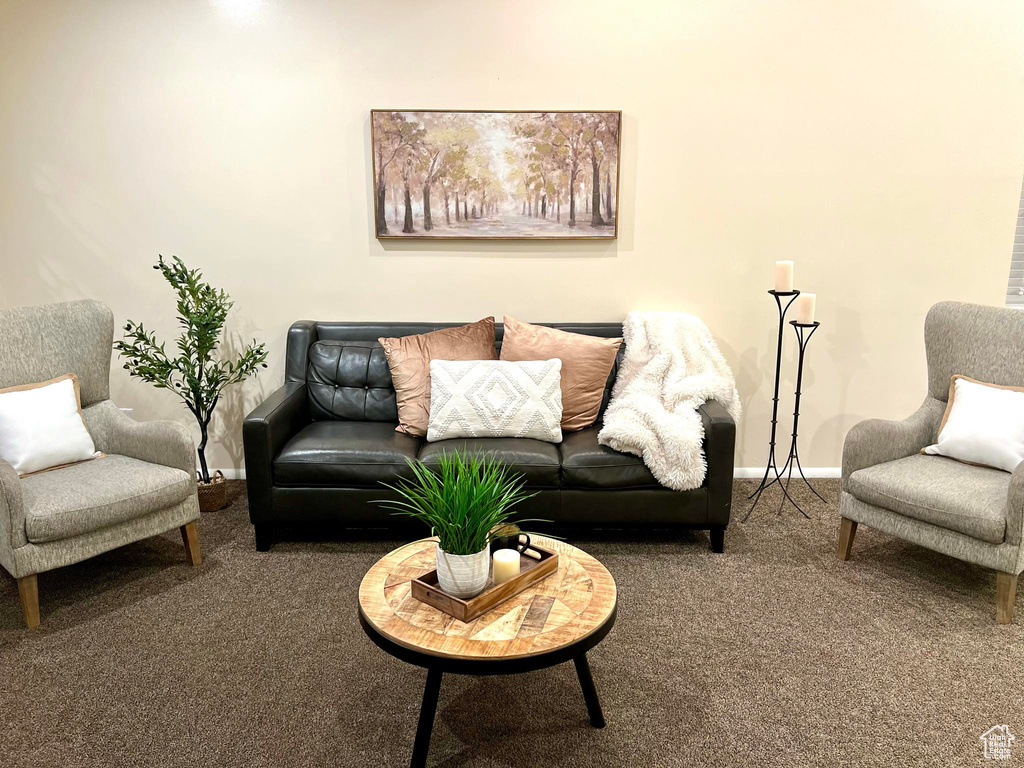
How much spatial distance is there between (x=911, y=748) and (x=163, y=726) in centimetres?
206

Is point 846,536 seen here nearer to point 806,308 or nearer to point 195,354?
point 806,308

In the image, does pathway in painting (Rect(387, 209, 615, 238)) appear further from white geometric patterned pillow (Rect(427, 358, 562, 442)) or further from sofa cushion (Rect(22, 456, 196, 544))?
sofa cushion (Rect(22, 456, 196, 544))

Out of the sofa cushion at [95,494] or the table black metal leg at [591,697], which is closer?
the table black metal leg at [591,697]

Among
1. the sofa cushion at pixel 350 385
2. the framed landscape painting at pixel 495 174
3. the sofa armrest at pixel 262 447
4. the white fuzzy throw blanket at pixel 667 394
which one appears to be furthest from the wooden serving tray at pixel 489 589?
the framed landscape painting at pixel 495 174

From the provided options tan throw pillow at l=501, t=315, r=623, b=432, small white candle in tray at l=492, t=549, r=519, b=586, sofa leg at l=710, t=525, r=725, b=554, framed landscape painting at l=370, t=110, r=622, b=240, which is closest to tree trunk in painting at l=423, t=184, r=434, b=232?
framed landscape painting at l=370, t=110, r=622, b=240

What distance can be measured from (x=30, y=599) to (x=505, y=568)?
1764mm

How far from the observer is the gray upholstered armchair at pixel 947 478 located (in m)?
2.70

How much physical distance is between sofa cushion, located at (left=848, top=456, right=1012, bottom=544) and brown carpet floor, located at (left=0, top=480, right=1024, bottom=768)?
32 cm

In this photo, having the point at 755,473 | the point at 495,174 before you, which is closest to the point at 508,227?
the point at 495,174

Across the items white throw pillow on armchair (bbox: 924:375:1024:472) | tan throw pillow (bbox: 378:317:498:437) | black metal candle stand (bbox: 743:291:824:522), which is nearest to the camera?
white throw pillow on armchair (bbox: 924:375:1024:472)

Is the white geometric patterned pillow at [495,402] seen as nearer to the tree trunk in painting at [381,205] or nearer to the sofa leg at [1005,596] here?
the tree trunk in painting at [381,205]

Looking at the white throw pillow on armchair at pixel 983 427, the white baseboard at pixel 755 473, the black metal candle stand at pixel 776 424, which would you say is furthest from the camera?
the white baseboard at pixel 755 473

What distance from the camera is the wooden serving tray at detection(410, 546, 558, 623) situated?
1.97 metres

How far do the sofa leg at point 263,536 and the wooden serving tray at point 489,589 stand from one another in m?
1.38
